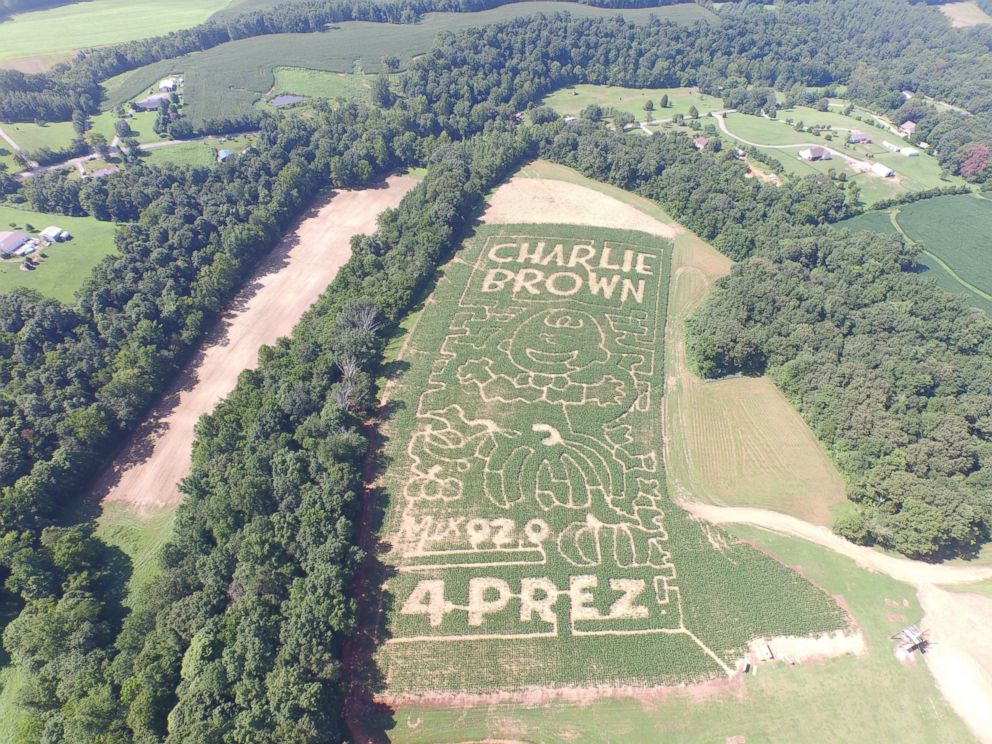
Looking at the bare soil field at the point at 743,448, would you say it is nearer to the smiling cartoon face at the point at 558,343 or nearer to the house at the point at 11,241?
the smiling cartoon face at the point at 558,343

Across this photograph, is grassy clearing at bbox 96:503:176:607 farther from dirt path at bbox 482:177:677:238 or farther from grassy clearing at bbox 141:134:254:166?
grassy clearing at bbox 141:134:254:166

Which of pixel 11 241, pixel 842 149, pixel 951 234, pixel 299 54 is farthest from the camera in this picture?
pixel 299 54

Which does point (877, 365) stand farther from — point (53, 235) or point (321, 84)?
point (321, 84)

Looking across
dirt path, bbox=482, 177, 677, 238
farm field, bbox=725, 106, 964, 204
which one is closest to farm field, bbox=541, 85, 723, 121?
farm field, bbox=725, 106, 964, 204

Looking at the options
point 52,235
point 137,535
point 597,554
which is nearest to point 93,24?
point 52,235

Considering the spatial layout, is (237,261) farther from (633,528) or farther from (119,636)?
(633,528)
